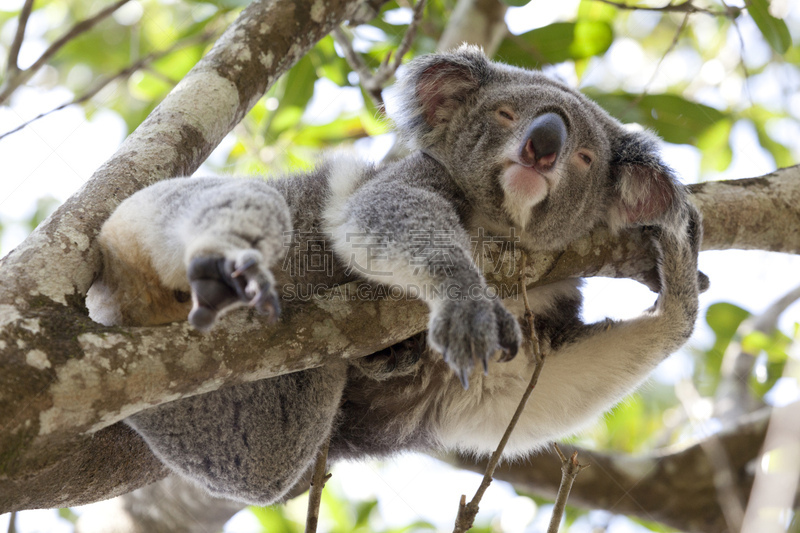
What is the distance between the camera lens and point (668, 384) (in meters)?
5.99

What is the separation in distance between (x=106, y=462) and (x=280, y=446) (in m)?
0.59

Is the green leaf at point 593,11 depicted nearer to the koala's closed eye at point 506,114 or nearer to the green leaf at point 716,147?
the green leaf at point 716,147

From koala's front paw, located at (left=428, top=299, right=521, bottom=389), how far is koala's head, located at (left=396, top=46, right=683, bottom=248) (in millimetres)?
787

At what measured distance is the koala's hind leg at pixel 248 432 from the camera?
7.55 feet

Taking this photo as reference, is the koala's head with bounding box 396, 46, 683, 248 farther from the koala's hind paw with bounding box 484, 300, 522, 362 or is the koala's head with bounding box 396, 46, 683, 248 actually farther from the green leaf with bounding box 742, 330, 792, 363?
the green leaf with bounding box 742, 330, 792, 363

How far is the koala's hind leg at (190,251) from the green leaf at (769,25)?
322 cm

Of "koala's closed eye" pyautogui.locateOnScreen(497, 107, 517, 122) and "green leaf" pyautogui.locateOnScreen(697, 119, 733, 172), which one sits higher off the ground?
"koala's closed eye" pyautogui.locateOnScreen(497, 107, 517, 122)

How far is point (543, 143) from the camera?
2574 mm

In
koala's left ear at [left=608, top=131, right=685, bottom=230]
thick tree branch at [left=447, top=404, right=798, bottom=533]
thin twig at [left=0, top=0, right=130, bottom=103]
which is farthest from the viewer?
thick tree branch at [left=447, top=404, right=798, bottom=533]

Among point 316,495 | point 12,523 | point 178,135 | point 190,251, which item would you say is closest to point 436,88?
point 178,135

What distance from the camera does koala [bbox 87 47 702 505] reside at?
2002 millimetres

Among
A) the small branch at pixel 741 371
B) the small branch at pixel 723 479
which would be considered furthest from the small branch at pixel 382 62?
the small branch at pixel 741 371

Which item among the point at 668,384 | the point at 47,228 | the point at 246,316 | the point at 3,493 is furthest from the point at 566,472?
the point at 668,384

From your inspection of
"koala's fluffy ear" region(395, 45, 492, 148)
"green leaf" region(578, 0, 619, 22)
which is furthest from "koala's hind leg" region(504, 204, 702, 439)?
"green leaf" region(578, 0, 619, 22)
